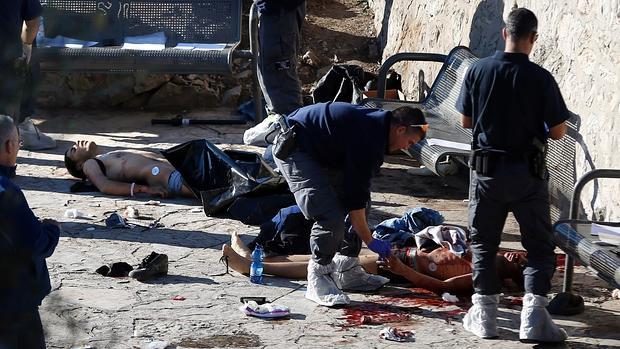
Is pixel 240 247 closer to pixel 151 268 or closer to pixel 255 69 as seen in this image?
pixel 151 268

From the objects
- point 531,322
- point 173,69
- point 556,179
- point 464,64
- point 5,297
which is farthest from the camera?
point 173,69

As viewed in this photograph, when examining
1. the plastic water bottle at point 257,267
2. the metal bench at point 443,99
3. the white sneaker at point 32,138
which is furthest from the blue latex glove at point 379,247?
the white sneaker at point 32,138

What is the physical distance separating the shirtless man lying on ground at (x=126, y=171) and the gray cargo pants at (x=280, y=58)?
1.49m

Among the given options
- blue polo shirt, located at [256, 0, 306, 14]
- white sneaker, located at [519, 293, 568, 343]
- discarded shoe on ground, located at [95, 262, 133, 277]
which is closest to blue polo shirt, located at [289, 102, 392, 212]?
white sneaker, located at [519, 293, 568, 343]

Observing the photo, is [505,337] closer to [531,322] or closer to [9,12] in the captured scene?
[531,322]

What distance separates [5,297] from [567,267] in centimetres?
327

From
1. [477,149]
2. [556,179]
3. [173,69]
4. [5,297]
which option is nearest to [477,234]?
[477,149]

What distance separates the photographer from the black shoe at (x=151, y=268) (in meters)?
6.73

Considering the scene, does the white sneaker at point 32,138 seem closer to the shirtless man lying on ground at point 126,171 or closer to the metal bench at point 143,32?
the metal bench at point 143,32

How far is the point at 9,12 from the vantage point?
28.2 feet

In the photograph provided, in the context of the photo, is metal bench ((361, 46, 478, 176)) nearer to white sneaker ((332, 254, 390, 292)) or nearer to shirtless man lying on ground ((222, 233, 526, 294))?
shirtless man lying on ground ((222, 233, 526, 294))

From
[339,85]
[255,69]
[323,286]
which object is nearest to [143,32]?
[255,69]

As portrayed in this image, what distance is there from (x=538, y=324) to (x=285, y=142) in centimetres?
166

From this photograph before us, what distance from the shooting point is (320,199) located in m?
6.33
